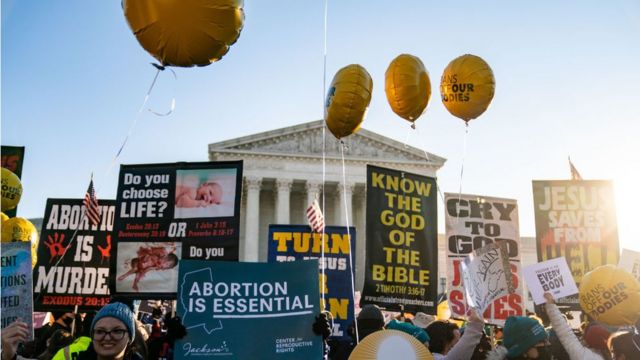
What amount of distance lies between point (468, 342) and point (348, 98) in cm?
304

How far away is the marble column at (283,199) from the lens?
4284cm

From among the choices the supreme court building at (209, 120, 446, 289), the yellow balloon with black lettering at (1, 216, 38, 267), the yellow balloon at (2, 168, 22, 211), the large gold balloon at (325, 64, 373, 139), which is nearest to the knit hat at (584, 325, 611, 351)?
the large gold balloon at (325, 64, 373, 139)

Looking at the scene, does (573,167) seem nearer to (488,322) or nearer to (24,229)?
(488,322)

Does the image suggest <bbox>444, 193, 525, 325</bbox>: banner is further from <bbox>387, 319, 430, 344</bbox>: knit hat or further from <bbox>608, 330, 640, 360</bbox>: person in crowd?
<bbox>608, 330, 640, 360</bbox>: person in crowd

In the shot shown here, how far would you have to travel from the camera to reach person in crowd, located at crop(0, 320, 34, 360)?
108 inches

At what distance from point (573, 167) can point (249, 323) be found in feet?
28.4

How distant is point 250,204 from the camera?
43.0 m

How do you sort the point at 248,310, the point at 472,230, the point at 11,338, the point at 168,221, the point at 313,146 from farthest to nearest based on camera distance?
the point at 313,146, the point at 472,230, the point at 168,221, the point at 248,310, the point at 11,338

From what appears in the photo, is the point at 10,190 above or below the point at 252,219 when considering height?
below

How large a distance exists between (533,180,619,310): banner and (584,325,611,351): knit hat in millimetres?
3861

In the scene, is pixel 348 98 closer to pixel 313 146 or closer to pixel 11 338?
pixel 11 338

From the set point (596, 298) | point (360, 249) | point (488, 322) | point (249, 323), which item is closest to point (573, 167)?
point (488, 322)

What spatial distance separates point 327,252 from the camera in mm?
7945

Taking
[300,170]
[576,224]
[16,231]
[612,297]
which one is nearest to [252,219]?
[300,170]
